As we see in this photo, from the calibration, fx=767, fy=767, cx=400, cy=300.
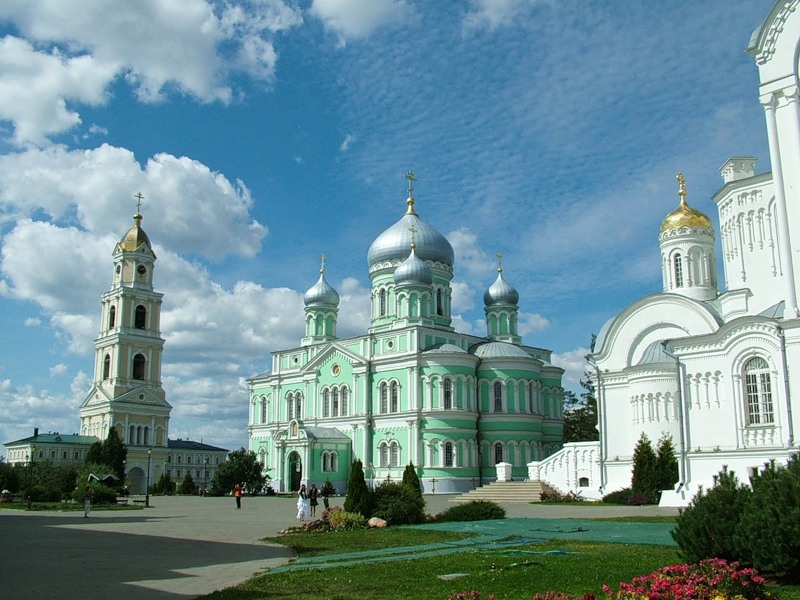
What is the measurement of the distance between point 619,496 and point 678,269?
466 inches

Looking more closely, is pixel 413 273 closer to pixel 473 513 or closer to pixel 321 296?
pixel 321 296

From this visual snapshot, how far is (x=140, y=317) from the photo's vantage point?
69.6m

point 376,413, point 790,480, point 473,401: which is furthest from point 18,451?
point 790,480

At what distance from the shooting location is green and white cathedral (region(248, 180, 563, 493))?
4916 centimetres

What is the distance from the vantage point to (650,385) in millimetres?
32781

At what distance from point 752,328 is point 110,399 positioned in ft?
177

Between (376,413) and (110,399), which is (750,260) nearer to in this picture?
(376,413)

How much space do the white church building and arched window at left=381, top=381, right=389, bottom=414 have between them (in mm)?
13294

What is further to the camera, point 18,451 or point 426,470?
point 18,451

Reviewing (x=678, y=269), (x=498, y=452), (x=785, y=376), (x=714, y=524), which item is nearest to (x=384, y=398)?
(x=498, y=452)

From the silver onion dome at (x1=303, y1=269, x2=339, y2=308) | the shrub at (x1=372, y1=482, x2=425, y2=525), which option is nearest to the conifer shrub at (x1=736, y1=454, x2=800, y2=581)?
the shrub at (x1=372, y1=482, x2=425, y2=525)

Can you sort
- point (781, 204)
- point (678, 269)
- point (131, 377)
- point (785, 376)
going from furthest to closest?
1. point (131, 377)
2. point (678, 269)
3. point (785, 376)
4. point (781, 204)

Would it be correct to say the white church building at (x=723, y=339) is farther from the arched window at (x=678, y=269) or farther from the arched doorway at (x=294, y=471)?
the arched doorway at (x=294, y=471)

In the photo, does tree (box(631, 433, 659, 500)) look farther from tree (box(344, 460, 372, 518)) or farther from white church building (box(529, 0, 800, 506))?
tree (box(344, 460, 372, 518))
